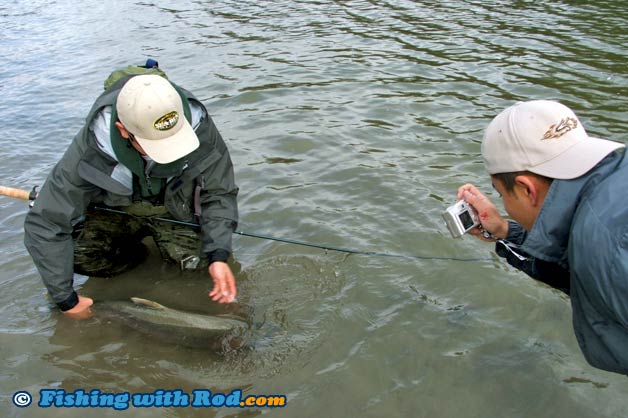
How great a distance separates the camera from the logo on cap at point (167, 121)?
11.7ft

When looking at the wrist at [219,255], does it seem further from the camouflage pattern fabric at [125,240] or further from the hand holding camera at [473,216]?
the hand holding camera at [473,216]

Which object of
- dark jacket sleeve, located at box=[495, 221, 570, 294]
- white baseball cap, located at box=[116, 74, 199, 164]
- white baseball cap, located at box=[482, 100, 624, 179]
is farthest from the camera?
white baseball cap, located at box=[116, 74, 199, 164]

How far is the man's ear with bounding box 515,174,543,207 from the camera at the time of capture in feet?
7.66

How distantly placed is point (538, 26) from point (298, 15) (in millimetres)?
5890

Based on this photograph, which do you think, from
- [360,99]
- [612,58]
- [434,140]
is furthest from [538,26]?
[434,140]

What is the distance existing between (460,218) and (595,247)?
117cm

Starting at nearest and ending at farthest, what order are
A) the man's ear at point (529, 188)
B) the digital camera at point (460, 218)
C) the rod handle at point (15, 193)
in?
1. the man's ear at point (529, 188)
2. the digital camera at point (460, 218)
3. the rod handle at point (15, 193)

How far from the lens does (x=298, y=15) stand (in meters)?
14.0

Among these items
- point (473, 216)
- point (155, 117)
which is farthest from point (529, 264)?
point (155, 117)

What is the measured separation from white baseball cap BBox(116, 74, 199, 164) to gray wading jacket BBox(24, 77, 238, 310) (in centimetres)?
36

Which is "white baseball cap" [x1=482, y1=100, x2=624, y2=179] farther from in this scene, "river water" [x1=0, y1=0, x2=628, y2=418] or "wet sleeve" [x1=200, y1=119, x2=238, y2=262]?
"wet sleeve" [x1=200, y1=119, x2=238, y2=262]

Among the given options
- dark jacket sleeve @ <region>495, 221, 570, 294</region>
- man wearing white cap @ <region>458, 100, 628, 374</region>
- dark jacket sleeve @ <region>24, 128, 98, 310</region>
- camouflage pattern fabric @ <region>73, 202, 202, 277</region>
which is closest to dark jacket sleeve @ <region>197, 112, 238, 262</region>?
camouflage pattern fabric @ <region>73, 202, 202, 277</region>

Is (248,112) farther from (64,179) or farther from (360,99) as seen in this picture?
(64,179)

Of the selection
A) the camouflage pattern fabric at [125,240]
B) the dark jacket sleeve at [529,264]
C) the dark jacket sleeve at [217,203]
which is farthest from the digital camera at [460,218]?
the camouflage pattern fabric at [125,240]
